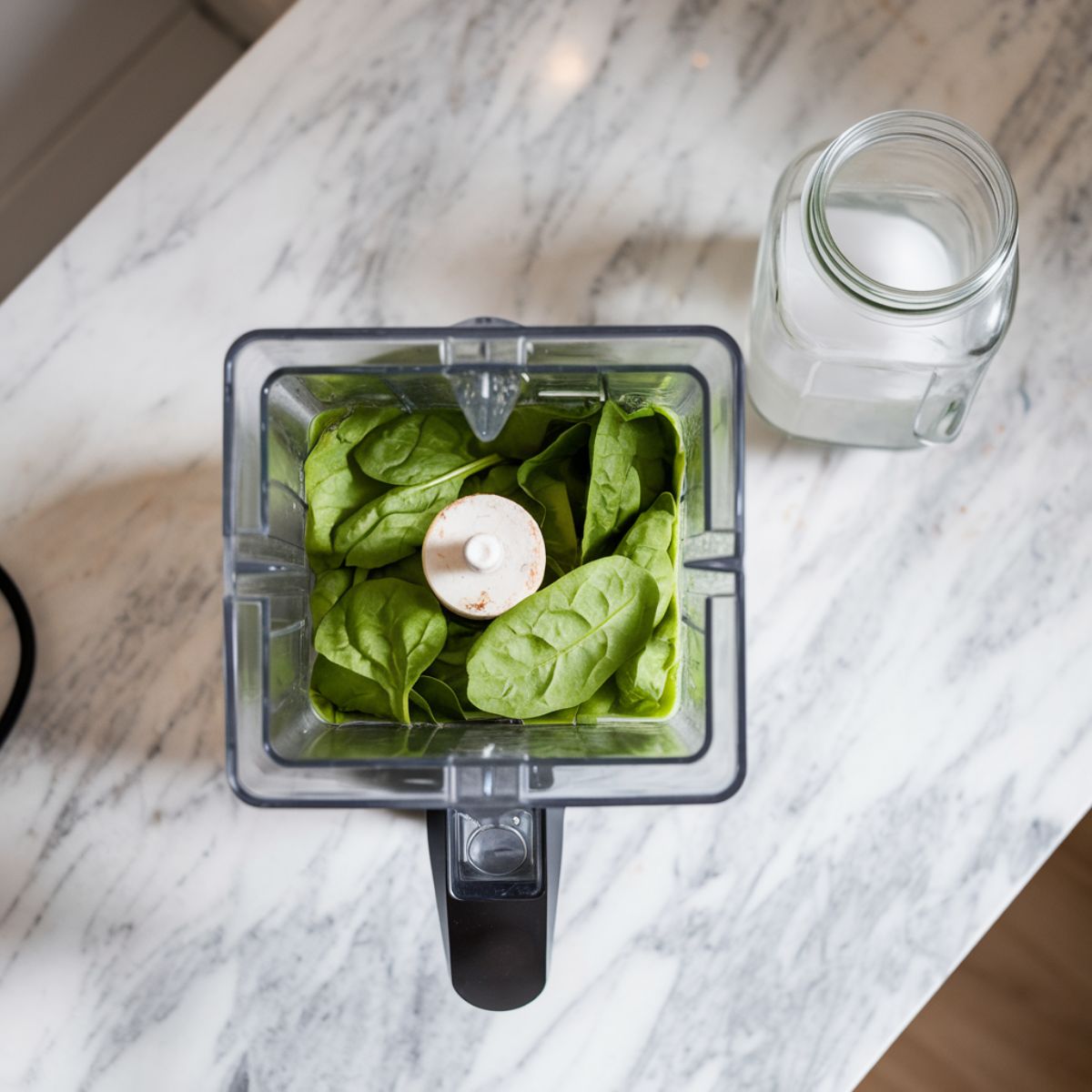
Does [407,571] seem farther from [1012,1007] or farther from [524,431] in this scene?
[1012,1007]

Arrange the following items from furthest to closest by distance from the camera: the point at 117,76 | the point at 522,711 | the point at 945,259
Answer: the point at 117,76 → the point at 945,259 → the point at 522,711

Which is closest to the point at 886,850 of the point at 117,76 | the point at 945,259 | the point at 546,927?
the point at 546,927

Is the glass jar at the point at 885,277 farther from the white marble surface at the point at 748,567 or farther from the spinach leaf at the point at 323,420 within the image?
the spinach leaf at the point at 323,420

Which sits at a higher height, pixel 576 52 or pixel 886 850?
pixel 576 52

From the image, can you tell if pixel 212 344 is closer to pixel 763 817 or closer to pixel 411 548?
pixel 411 548

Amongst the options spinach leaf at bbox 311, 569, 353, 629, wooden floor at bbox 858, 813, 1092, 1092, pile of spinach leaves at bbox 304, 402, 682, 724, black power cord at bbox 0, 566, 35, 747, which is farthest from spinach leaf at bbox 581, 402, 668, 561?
wooden floor at bbox 858, 813, 1092, 1092

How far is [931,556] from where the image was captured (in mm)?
593

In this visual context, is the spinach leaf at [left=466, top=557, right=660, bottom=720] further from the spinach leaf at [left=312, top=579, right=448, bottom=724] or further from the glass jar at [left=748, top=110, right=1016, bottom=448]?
the glass jar at [left=748, top=110, right=1016, bottom=448]

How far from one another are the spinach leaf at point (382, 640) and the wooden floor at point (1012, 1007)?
690mm

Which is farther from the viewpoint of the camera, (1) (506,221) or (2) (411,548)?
(1) (506,221)

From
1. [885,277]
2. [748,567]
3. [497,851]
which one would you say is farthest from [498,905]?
[885,277]

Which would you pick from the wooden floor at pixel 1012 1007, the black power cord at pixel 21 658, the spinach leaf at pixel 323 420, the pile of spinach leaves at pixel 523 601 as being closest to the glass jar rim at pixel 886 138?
the pile of spinach leaves at pixel 523 601

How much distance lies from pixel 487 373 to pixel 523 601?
0.10 meters

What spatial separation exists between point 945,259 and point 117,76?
0.70m
